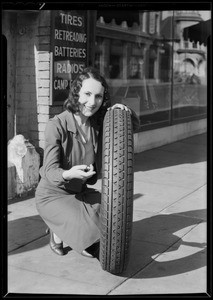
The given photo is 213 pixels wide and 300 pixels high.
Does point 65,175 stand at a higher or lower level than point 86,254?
higher

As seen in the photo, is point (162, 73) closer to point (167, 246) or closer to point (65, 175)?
point (167, 246)

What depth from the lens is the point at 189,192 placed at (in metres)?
5.87

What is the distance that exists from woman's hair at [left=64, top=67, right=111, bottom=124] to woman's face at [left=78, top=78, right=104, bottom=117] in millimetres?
41

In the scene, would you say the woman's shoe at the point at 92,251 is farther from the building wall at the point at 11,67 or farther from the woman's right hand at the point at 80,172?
the building wall at the point at 11,67

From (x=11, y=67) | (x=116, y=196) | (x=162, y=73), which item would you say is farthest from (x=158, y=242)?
(x=162, y=73)

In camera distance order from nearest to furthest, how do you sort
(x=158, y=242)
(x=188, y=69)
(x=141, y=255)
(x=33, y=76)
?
(x=141, y=255), (x=158, y=242), (x=33, y=76), (x=188, y=69)

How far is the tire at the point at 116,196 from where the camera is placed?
305 centimetres

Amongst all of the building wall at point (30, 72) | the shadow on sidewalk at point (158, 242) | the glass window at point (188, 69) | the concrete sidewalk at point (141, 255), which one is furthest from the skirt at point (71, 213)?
the glass window at point (188, 69)

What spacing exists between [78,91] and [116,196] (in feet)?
2.74

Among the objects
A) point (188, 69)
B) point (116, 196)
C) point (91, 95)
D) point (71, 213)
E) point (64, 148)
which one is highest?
point (188, 69)

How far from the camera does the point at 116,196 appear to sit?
3045 millimetres

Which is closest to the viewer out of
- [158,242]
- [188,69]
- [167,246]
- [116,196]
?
[116,196]

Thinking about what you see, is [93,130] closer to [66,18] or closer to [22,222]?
[22,222]

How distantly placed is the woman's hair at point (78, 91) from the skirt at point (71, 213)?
58cm
